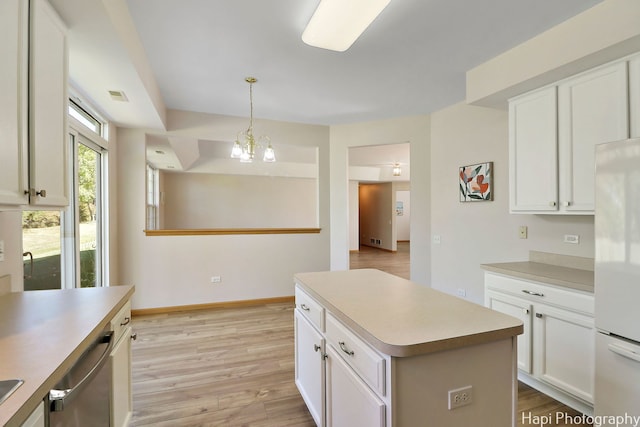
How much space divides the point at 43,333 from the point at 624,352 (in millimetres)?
2624

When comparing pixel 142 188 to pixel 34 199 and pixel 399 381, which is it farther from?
pixel 399 381

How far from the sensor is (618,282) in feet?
4.92

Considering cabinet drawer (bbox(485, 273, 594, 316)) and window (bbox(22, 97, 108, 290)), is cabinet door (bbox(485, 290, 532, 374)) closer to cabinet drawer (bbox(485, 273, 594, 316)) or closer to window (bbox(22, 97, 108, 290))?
cabinet drawer (bbox(485, 273, 594, 316))

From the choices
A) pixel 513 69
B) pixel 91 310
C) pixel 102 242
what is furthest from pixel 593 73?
pixel 102 242

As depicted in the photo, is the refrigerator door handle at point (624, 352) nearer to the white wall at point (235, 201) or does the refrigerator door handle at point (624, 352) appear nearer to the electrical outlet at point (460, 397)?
the electrical outlet at point (460, 397)

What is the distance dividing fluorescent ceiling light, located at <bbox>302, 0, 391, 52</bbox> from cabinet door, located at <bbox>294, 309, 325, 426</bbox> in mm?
1825

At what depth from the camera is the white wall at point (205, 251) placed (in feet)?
12.1

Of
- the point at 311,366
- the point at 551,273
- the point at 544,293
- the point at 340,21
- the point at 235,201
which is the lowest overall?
the point at 311,366

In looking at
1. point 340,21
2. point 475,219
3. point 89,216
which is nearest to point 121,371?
point 89,216

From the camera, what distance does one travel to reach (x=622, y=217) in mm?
1476

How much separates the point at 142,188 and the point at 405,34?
3.37 m

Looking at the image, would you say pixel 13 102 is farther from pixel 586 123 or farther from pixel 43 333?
pixel 586 123

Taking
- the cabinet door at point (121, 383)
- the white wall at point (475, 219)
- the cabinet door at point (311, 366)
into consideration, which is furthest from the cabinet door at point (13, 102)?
the white wall at point (475, 219)

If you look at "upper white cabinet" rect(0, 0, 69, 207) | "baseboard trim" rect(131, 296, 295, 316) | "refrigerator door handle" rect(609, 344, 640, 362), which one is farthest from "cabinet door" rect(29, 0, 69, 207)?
"refrigerator door handle" rect(609, 344, 640, 362)
